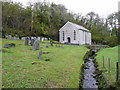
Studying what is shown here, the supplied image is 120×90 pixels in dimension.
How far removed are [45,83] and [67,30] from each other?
35.8m

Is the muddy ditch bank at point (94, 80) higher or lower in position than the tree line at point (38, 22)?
lower

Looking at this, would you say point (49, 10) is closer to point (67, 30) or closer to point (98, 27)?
point (67, 30)

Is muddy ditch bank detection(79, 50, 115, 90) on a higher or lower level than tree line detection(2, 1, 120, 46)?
lower

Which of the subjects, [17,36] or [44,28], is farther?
[44,28]

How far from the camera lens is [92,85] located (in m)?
7.77

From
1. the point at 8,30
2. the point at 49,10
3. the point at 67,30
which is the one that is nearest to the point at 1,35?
the point at 8,30

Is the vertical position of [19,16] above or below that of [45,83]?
above

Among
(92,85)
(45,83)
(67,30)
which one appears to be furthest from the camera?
(67,30)

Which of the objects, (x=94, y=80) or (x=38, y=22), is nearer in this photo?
(x=94, y=80)

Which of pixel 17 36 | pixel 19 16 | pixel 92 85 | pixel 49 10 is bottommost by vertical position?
pixel 92 85

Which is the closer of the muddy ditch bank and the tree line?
the muddy ditch bank

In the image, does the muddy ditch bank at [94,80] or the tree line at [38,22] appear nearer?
the muddy ditch bank at [94,80]

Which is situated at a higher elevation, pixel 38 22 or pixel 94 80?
pixel 38 22

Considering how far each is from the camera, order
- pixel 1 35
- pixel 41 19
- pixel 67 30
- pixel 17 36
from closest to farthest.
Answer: pixel 1 35 → pixel 17 36 → pixel 67 30 → pixel 41 19
